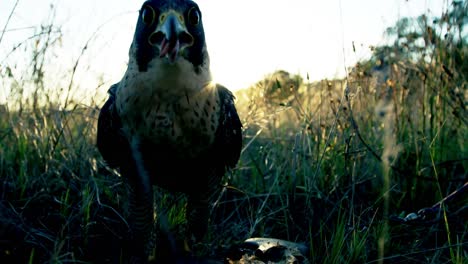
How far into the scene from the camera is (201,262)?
2012 mm

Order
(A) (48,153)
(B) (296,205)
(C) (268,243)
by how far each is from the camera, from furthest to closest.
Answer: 1. (A) (48,153)
2. (B) (296,205)
3. (C) (268,243)

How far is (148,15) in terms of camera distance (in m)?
2.35

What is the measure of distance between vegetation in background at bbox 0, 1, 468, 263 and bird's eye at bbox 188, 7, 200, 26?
0.90 meters

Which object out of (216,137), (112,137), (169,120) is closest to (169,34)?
(169,120)

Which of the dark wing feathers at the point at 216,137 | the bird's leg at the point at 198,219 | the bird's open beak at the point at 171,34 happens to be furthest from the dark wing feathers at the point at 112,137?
the bird's open beak at the point at 171,34

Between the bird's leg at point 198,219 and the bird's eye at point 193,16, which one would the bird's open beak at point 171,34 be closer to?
the bird's eye at point 193,16

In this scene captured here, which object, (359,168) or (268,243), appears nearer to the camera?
(268,243)

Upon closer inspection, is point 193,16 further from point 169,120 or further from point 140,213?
point 140,213

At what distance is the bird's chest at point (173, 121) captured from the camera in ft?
8.04

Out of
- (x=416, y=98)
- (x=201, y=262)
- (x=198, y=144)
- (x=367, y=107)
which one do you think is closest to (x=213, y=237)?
(x=198, y=144)

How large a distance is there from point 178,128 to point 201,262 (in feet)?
2.49

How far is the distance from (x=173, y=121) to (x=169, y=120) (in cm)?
2

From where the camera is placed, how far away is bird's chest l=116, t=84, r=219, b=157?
2.45 m

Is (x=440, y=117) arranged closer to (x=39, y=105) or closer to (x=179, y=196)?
(x=179, y=196)
